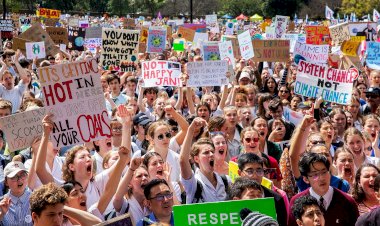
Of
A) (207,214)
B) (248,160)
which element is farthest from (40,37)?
(207,214)

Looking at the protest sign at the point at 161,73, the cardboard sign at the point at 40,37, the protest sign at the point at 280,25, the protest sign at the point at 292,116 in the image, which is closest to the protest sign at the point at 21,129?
the protest sign at the point at 292,116

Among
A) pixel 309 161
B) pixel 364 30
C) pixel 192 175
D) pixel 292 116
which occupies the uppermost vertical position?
pixel 309 161

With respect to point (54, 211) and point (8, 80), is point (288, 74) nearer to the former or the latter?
point (8, 80)

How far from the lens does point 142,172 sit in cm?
620

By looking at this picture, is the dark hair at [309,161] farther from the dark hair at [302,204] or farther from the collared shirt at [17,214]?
the collared shirt at [17,214]

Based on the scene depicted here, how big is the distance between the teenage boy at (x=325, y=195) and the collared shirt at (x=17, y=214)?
6.79 feet

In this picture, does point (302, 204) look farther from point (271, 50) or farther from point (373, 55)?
point (373, 55)

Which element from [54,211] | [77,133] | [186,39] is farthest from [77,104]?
[186,39]

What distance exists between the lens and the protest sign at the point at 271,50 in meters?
16.2

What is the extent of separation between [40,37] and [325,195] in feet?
40.4

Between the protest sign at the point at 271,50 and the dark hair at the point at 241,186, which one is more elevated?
the dark hair at the point at 241,186

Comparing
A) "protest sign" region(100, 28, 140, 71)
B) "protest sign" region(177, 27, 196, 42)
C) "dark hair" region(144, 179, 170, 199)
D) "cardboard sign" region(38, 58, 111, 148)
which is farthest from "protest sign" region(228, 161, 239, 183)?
"protest sign" region(177, 27, 196, 42)

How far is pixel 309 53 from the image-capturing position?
15.3 meters

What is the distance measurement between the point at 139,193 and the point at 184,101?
5.85m
